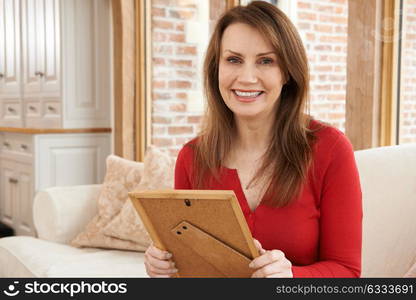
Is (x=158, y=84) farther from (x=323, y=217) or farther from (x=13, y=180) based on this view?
(x=323, y=217)

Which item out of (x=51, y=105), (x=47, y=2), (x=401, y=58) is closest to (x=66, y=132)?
(x=51, y=105)

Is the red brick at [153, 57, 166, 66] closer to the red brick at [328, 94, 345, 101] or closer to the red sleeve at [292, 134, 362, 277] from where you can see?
the red brick at [328, 94, 345, 101]

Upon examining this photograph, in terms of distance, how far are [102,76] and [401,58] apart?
236cm

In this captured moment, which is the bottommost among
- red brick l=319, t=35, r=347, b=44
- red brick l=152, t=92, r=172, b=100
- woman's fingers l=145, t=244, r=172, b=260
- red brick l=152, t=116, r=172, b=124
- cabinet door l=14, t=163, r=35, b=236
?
cabinet door l=14, t=163, r=35, b=236

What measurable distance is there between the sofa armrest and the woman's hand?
1948 millimetres

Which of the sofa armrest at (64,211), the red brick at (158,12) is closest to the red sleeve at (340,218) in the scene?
the sofa armrest at (64,211)

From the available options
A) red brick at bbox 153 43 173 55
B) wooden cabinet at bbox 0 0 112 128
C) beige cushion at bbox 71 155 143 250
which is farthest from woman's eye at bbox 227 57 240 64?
wooden cabinet at bbox 0 0 112 128

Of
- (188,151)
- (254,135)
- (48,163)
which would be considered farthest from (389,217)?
(48,163)

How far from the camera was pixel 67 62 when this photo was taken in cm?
372

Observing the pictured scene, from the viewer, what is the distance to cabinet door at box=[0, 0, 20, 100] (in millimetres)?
4203

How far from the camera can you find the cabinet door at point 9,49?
4.20 metres

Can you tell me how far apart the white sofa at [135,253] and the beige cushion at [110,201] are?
0.18 ft

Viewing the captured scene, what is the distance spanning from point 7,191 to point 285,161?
3434 mm

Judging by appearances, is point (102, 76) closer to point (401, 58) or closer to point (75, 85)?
point (75, 85)
